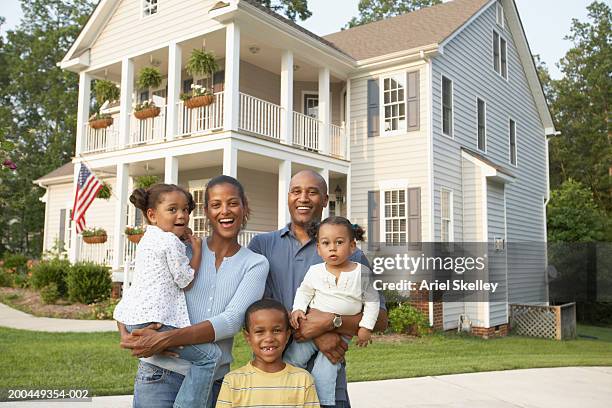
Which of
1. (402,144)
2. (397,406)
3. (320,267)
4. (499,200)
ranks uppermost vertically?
(402,144)

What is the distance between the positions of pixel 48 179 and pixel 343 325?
67.7 feet

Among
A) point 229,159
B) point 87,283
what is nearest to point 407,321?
point 229,159

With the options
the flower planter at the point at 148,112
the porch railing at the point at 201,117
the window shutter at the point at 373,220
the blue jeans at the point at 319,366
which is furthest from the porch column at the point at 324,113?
the blue jeans at the point at 319,366

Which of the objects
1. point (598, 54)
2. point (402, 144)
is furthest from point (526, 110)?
point (598, 54)

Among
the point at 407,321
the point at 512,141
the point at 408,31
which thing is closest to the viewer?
the point at 407,321

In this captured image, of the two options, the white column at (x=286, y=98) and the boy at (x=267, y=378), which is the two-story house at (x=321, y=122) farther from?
the boy at (x=267, y=378)

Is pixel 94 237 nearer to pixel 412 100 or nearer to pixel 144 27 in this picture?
pixel 144 27

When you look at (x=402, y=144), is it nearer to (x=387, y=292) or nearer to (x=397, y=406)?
(x=387, y=292)

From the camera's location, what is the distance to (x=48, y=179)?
20.5 m

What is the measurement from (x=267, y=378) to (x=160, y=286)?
0.59m

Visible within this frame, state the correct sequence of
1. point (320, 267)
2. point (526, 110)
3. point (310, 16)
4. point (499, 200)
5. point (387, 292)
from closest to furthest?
1. point (320, 267)
2. point (387, 292)
3. point (499, 200)
4. point (526, 110)
5. point (310, 16)

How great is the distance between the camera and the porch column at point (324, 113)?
12766 mm

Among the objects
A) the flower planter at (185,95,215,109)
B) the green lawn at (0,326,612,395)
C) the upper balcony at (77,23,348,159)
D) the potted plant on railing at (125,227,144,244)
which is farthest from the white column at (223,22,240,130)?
the green lawn at (0,326,612,395)

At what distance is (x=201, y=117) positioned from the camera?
1175cm
